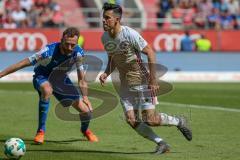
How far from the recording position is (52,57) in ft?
39.4

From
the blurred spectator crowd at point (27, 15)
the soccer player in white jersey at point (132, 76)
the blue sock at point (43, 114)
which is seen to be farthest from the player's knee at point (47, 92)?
the blurred spectator crowd at point (27, 15)

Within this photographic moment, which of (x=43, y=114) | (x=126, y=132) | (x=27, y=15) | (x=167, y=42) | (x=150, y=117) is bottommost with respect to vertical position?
(x=167, y=42)

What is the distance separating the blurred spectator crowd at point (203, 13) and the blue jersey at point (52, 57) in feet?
71.7

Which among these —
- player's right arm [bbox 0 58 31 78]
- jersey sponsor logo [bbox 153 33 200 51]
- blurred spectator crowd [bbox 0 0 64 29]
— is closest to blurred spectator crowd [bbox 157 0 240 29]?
jersey sponsor logo [bbox 153 33 200 51]

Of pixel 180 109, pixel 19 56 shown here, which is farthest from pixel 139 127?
pixel 19 56

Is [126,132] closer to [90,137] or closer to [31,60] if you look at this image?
[90,137]

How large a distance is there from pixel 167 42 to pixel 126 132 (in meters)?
18.8

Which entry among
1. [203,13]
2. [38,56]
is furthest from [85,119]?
[203,13]

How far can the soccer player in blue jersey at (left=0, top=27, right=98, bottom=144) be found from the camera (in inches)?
464

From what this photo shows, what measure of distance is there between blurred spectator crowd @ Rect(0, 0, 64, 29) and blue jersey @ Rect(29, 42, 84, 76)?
19.5 meters

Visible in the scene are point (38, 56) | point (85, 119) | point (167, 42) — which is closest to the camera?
point (38, 56)

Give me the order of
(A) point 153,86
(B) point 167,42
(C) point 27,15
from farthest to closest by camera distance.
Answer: (B) point 167,42
(C) point 27,15
(A) point 153,86

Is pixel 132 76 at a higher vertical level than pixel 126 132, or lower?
higher

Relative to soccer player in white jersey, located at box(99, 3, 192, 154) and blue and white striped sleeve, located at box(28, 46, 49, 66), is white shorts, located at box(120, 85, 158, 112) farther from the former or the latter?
blue and white striped sleeve, located at box(28, 46, 49, 66)
